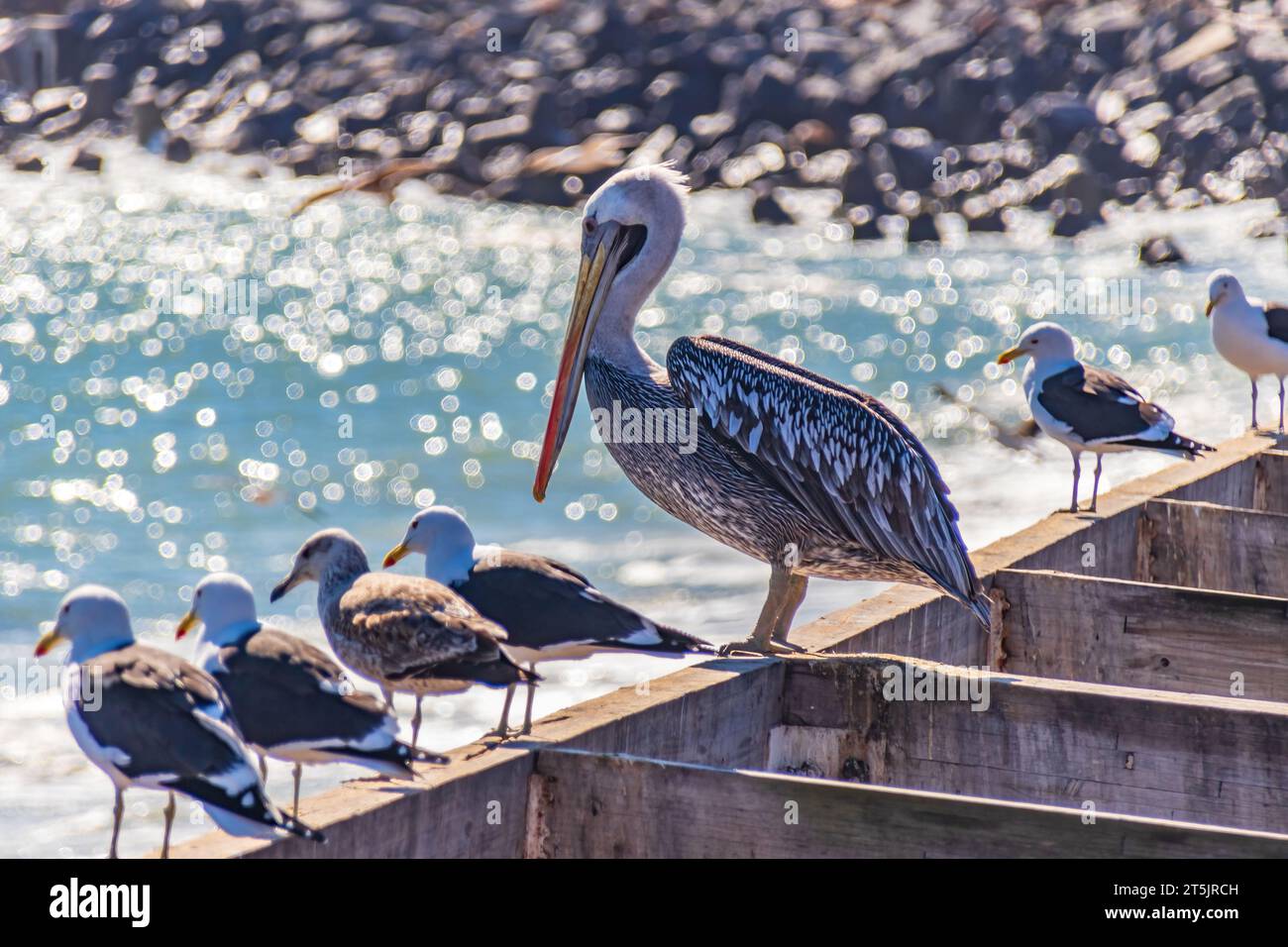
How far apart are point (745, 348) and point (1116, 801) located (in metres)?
2.07

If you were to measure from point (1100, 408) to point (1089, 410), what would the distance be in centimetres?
5

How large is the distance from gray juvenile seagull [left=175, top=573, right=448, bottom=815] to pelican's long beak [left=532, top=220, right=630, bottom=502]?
256 centimetres

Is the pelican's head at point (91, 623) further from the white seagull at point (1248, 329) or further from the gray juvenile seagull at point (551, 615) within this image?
the white seagull at point (1248, 329)

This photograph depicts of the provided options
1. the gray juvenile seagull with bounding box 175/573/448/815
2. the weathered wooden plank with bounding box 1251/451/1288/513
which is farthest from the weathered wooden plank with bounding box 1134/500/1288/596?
the gray juvenile seagull with bounding box 175/573/448/815

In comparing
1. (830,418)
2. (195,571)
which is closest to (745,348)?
(830,418)

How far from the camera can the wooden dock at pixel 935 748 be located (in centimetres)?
441

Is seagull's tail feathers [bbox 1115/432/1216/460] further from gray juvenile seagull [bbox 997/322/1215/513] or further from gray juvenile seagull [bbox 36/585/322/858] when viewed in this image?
gray juvenile seagull [bbox 36/585/322/858]

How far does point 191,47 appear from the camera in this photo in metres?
50.9

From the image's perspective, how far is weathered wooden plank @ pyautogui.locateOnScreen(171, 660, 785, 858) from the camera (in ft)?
13.9

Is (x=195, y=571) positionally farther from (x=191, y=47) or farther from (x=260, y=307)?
(x=191, y=47)

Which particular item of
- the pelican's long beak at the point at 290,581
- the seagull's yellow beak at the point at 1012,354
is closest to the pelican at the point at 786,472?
the pelican's long beak at the point at 290,581

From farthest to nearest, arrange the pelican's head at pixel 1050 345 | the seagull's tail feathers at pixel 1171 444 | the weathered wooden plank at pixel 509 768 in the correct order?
the pelican's head at pixel 1050 345
the seagull's tail feathers at pixel 1171 444
the weathered wooden plank at pixel 509 768

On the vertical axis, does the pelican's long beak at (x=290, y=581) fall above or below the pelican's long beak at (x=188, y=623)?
above

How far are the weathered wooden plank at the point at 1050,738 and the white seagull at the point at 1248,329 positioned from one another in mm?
6770
